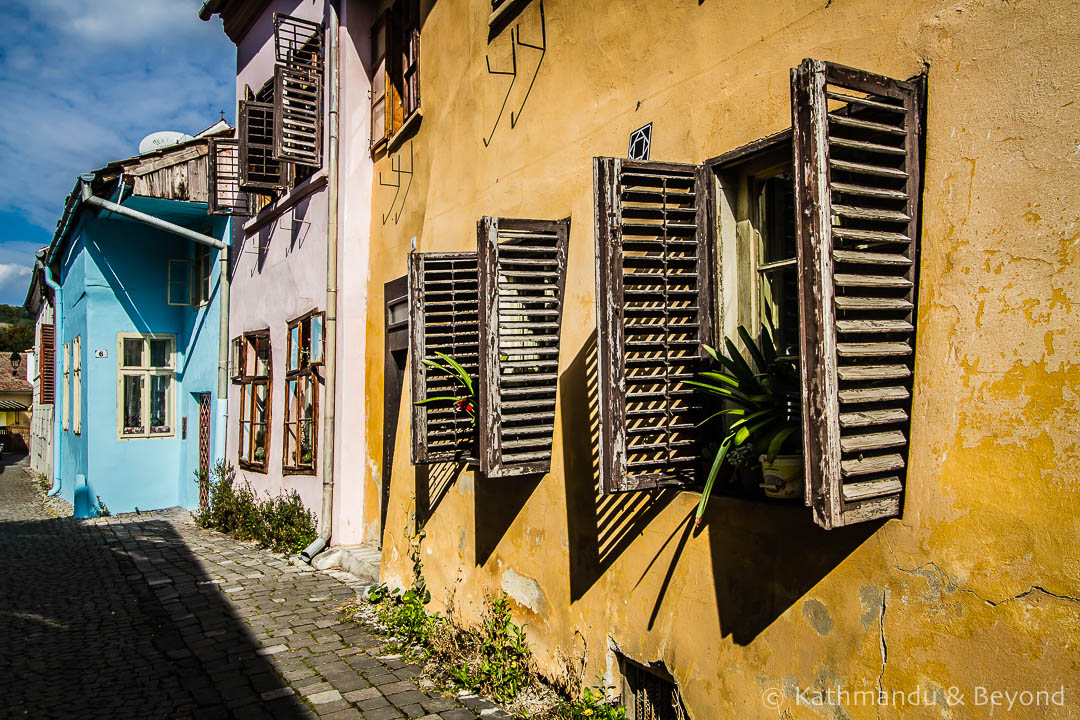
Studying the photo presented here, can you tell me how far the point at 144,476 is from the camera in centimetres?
1502

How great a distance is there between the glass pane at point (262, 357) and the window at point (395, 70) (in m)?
4.11

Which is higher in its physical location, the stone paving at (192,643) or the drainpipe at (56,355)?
the drainpipe at (56,355)

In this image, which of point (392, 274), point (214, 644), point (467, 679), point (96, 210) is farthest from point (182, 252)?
point (467, 679)

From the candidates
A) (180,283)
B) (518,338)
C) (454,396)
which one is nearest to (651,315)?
(518,338)

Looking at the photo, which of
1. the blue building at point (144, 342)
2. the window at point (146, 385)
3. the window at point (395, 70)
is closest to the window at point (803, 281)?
the window at point (395, 70)

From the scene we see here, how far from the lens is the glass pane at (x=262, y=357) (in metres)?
11.3

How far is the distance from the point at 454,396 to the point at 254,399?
7059 millimetres

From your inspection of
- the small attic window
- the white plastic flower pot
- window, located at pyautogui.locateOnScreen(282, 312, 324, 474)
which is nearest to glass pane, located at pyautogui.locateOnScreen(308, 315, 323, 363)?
window, located at pyautogui.locateOnScreen(282, 312, 324, 474)

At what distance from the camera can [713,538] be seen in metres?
3.51

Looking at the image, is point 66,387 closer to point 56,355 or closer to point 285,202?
point 56,355

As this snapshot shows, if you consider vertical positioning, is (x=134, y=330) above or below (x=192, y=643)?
above

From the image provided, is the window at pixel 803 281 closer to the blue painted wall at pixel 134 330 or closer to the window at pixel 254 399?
the window at pixel 254 399

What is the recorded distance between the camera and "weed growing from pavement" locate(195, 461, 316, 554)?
31.1ft

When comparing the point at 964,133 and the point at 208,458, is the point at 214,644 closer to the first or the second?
the point at 964,133
